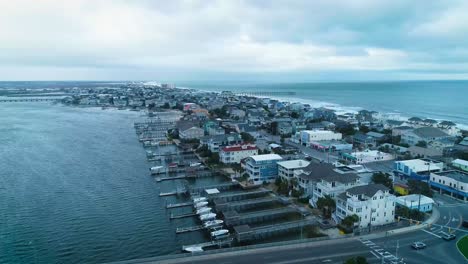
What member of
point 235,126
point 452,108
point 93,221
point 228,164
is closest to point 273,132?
point 235,126

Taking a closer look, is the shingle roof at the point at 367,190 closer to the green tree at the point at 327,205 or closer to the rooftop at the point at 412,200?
the green tree at the point at 327,205

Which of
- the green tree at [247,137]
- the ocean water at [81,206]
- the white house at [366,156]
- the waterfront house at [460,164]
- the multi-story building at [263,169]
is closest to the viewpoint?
the ocean water at [81,206]

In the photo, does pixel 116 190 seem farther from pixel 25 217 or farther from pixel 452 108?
pixel 452 108

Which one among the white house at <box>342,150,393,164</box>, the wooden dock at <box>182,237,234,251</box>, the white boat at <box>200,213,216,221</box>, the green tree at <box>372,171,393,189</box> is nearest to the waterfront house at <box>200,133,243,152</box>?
the white house at <box>342,150,393,164</box>

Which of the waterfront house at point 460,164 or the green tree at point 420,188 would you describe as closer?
the green tree at point 420,188

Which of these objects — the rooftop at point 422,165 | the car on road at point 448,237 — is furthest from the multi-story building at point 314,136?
the car on road at point 448,237

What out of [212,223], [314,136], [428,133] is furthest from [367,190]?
[428,133]

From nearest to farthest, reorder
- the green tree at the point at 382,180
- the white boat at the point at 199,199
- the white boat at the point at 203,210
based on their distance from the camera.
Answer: the white boat at the point at 203,210 → the white boat at the point at 199,199 → the green tree at the point at 382,180
